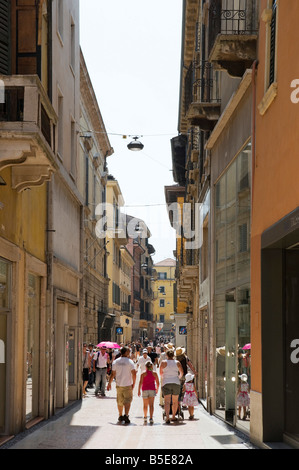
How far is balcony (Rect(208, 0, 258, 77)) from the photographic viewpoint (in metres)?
13.7

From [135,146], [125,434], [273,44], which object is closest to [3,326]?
[125,434]

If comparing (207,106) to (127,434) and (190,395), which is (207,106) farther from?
(127,434)

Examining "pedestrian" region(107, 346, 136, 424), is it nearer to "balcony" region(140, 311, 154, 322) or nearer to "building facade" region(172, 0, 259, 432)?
"building facade" region(172, 0, 259, 432)

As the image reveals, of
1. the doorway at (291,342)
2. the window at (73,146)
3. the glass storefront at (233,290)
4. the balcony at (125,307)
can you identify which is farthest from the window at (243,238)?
the balcony at (125,307)

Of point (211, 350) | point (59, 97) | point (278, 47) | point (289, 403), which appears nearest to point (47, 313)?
point (211, 350)

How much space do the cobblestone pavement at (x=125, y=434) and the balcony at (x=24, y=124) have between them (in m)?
4.50

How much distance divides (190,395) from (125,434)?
382 centimetres

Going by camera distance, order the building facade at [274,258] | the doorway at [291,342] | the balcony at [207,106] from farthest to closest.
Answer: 1. the balcony at [207,106]
2. the doorway at [291,342]
3. the building facade at [274,258]

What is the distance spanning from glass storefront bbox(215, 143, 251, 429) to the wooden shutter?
4.40 m

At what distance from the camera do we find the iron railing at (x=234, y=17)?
14.1 meters

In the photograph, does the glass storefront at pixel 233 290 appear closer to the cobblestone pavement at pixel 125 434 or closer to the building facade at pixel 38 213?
the cobblestone pavement at pixel 125 434

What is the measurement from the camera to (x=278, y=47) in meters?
11.3

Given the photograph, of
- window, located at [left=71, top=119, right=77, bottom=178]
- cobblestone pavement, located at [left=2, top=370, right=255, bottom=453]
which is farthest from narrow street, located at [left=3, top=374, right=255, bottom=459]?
window, located at [left=71, top=119, right=77, bottom=178]
